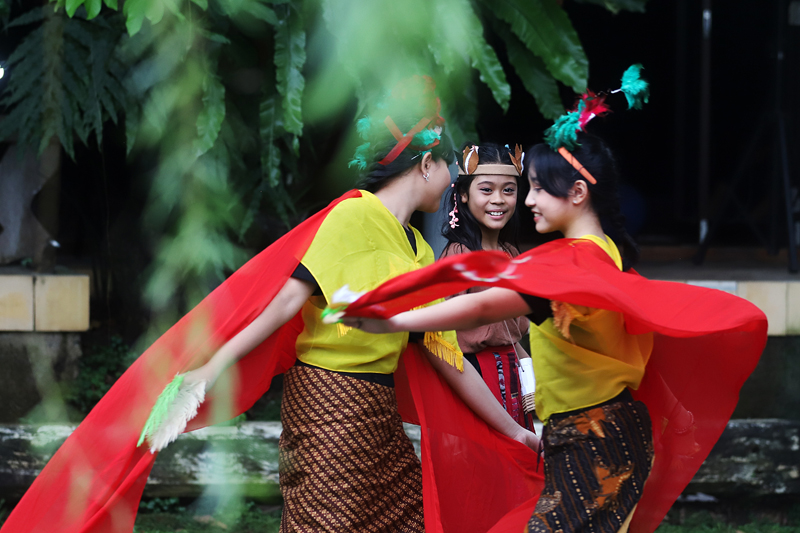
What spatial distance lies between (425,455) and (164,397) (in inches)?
24.2

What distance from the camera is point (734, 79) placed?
16.6 ft

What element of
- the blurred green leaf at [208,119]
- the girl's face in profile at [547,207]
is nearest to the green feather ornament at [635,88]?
the girl's face in profile at [547,207]

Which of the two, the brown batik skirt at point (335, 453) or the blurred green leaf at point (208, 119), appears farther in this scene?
the brown batik skirt at point (335, 453)

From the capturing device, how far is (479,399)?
182 cm

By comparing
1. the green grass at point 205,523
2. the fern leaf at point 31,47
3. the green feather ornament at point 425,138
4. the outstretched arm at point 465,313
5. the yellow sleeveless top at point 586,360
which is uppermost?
the fern leaf at point 31,47

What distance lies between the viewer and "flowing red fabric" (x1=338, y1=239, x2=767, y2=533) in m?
1.30

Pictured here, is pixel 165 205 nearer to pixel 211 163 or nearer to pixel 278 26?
pixel 211 163

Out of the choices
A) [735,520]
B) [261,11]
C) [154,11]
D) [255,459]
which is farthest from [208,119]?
[735,520]

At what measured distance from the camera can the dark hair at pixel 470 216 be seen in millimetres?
2098

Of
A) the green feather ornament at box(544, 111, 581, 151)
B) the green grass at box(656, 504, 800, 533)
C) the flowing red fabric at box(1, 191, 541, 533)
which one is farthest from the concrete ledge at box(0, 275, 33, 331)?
the green grass at box(656, 504, 800, 533)

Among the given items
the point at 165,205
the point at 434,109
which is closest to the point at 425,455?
the point at 434,109

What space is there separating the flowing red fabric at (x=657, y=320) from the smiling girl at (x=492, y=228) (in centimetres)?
48

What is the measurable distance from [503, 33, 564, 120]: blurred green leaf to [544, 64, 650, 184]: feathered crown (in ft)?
3.76

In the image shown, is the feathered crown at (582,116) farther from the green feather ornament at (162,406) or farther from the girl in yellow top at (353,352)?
the green feather ornament at (162,406)
